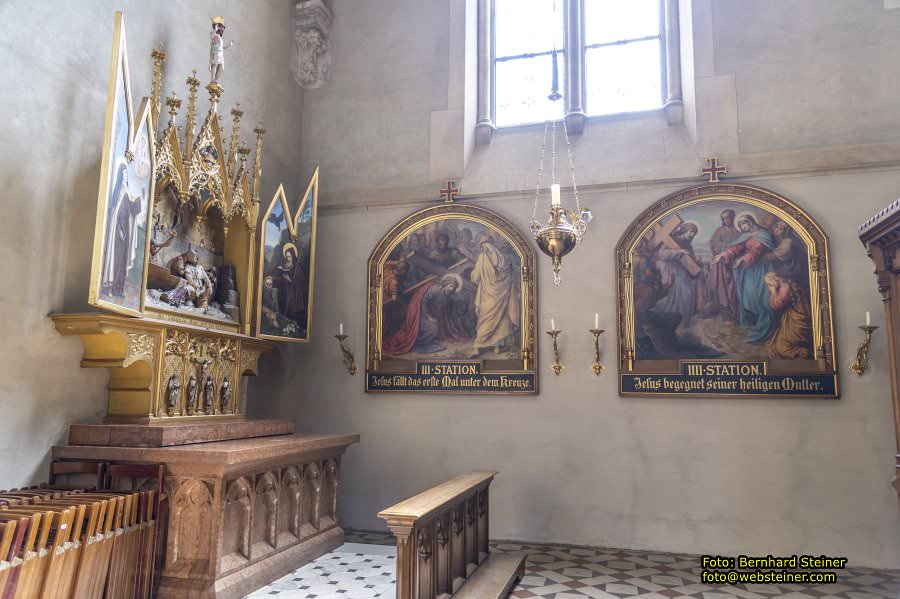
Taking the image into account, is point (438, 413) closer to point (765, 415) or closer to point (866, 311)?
point (765, 415)

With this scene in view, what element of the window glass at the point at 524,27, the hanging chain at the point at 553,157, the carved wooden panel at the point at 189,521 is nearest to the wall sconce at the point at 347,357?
the hanging chain at the point at 553,157

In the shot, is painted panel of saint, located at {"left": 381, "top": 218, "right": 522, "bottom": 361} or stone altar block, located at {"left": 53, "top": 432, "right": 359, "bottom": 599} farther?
painted panel of saint, located at {"left": 381, "top": 218, "right": 522, "bottom": 361}

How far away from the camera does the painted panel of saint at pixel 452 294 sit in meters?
7.91

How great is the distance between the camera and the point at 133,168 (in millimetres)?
5199

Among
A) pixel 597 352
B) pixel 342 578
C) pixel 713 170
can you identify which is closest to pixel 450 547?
pixel 342 578

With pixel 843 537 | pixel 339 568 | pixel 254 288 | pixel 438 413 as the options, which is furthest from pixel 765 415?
pixel 254 288

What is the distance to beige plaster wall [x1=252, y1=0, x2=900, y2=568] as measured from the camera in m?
6.88

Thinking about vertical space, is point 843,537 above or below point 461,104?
below

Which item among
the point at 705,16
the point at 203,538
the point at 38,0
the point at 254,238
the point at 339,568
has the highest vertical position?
the point at 705,16

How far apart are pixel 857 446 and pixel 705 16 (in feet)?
16.5

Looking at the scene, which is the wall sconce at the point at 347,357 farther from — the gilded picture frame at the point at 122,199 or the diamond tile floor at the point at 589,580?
the gilded picture frame at the point at 122,199

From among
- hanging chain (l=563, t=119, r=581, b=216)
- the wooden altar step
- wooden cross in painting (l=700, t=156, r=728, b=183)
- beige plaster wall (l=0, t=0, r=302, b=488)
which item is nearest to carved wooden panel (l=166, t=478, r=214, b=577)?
beige plaster wall (l=0, t=0, r=302, b=488)

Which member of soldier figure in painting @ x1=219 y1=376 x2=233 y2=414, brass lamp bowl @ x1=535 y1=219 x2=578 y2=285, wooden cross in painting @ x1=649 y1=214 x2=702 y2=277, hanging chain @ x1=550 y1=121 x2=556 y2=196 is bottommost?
soldier figure in painting @ x1=219 y1=376 x2=233 y2=414

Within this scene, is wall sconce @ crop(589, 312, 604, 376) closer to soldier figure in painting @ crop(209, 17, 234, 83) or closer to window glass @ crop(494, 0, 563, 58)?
window glass @ crop(494, 0, 563, 58)
